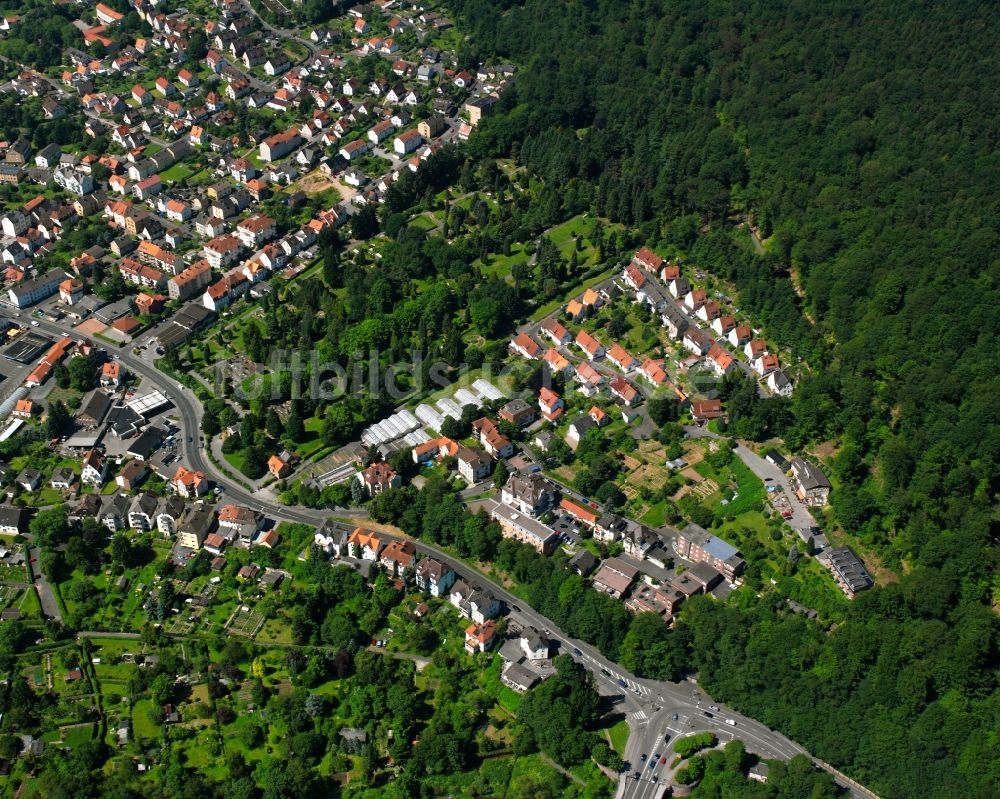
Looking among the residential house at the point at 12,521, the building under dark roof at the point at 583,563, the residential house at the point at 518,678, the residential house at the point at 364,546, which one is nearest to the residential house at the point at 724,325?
the building under dark roof at the point at 583,563

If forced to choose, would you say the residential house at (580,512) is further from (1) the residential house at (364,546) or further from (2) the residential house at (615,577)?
(1) the residential house at (364,546)

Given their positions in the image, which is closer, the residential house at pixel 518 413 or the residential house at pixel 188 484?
the residential house at pixel 188 484

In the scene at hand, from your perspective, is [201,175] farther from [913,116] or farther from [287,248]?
[913,116]

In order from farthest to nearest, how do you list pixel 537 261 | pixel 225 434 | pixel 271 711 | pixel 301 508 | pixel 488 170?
1. pixel 488 170
2. pixel 537 261
3. pixel 225 434
4. pixel 301 508
5. pixel 271 711

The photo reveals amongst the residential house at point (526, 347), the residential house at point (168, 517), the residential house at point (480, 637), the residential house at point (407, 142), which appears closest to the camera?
the residential house at point (480, 637)

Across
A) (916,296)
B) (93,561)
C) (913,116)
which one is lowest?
(93,561)

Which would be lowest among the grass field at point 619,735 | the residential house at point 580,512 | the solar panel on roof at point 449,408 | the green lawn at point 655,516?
the grass field at point 619,735

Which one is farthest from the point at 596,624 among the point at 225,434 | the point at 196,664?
the point at 225,434

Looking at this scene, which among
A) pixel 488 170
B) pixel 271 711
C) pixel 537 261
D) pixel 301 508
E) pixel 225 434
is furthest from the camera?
pixel 488 170
